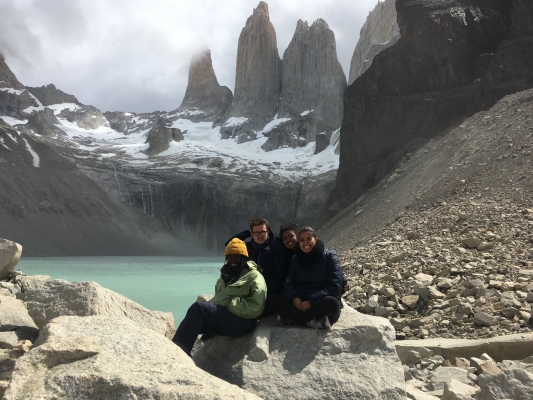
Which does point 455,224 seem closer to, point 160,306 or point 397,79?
point 160,306

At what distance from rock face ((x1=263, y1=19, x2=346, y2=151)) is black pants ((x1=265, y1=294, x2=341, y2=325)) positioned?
88442 mm

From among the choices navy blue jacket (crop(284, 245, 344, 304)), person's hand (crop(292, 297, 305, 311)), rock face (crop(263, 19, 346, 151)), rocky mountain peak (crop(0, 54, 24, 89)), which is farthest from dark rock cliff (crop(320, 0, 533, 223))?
rocky mountain peak (crop(0, 54, 24, 89))

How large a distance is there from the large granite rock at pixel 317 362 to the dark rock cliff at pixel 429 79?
2538cm

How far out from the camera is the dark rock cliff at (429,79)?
2719 cm

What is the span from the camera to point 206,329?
175 inches

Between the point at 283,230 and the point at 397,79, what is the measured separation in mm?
30099

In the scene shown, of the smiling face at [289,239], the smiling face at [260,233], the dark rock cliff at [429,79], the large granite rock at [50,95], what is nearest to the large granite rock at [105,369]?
the smiling face at [260,233]

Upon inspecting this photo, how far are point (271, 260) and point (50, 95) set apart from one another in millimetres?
143683

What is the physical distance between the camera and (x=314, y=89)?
9556 cm

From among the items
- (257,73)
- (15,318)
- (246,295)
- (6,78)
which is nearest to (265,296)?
(246,295)

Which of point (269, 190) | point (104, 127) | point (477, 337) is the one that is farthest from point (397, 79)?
point (104, 127)

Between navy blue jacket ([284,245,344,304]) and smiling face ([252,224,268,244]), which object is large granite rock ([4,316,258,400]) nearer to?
navy blue jacket ([284,245,344,304])

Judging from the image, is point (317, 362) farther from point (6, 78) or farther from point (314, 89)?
point (6, 78)

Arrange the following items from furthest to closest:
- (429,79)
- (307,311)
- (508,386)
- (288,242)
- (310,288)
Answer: (429,79), (288,242), (310,288), (307,311), (508,386)
